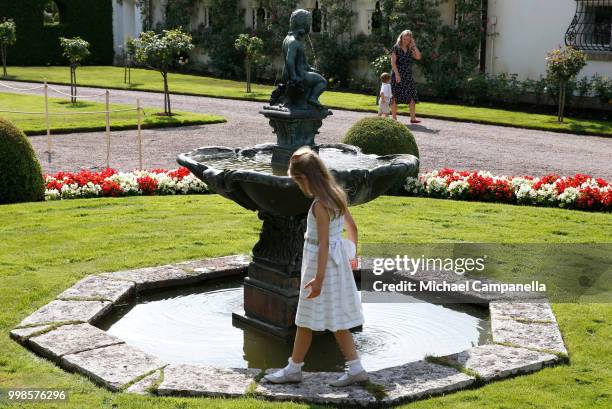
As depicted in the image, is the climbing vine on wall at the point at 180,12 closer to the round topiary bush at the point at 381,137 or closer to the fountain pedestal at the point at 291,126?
the round topiary bush at the point at 381,137

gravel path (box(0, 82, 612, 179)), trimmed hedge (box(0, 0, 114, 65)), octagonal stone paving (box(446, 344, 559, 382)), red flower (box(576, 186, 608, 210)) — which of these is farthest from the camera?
trimmed hedge (box(0, 0, 114, 65))

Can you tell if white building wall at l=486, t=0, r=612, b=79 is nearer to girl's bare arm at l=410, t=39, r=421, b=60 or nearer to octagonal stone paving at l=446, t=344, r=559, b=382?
girl's bare arm at l=410, t=39, r=421, b=60

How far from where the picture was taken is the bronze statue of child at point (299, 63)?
6.33 metres

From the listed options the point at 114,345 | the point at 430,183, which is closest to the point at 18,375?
the point at 114,345

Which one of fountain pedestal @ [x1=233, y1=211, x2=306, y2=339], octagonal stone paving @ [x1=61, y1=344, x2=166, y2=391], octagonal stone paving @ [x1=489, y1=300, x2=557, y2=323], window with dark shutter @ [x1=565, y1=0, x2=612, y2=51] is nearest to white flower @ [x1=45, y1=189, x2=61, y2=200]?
fountain pedestal @ [x1=233, y1=211, x2=306, y2=339]

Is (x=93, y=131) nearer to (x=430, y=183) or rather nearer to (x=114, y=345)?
(x=430, y=183)

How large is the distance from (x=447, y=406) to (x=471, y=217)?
5433 mm

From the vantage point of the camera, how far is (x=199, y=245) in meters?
8.61

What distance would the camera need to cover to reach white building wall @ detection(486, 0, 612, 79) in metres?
22.3

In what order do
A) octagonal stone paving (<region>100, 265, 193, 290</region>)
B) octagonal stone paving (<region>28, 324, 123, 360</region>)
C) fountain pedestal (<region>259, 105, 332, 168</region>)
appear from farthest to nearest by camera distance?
1. octagonal stone paving (<region>100, 265, 193, 290</region>)
2. fountain pedestal (<region>259, 105, 332, 168</region>)
3. octagonal stone paving (<region>28, 324, 123, 360</region>)

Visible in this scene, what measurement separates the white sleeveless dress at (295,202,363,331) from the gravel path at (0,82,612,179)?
9.12 metres

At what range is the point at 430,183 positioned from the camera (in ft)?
38.4

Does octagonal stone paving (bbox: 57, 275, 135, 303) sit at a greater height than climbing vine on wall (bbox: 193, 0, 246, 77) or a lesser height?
lesser

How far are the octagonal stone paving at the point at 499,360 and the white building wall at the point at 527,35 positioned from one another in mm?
17484
